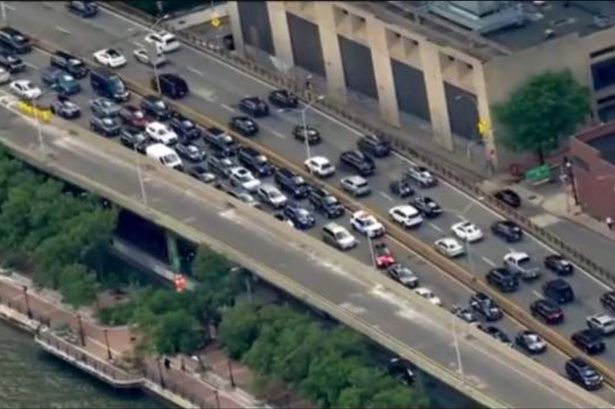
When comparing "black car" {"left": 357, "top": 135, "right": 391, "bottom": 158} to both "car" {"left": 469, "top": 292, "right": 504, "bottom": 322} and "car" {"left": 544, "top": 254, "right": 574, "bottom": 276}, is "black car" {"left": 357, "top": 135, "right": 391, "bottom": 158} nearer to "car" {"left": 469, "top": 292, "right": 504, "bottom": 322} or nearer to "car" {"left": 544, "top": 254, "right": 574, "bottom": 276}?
"car" {"left": 544, "top": 254, "right": 574, "bottom": 276}

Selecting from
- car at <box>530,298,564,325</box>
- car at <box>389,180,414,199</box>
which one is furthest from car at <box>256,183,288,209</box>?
car at <box>530,298,564,325</box>

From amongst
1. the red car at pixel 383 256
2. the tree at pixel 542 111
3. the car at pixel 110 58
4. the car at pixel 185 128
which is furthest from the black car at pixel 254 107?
the red car at pixel 383 256

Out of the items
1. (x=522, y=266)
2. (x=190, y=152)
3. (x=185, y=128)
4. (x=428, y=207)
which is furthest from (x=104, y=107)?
(x=522, y=266)

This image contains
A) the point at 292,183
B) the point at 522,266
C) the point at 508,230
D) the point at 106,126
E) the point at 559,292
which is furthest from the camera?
the point at 106,126

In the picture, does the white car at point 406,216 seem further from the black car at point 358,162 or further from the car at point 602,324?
the car at point 602,324

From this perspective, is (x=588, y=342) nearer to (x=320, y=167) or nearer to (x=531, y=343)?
(x=531, y=343)

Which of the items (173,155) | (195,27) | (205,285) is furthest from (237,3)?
(205,285)

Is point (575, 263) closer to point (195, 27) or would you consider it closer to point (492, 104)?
point (492, 104)

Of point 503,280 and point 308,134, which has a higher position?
point 503,280
